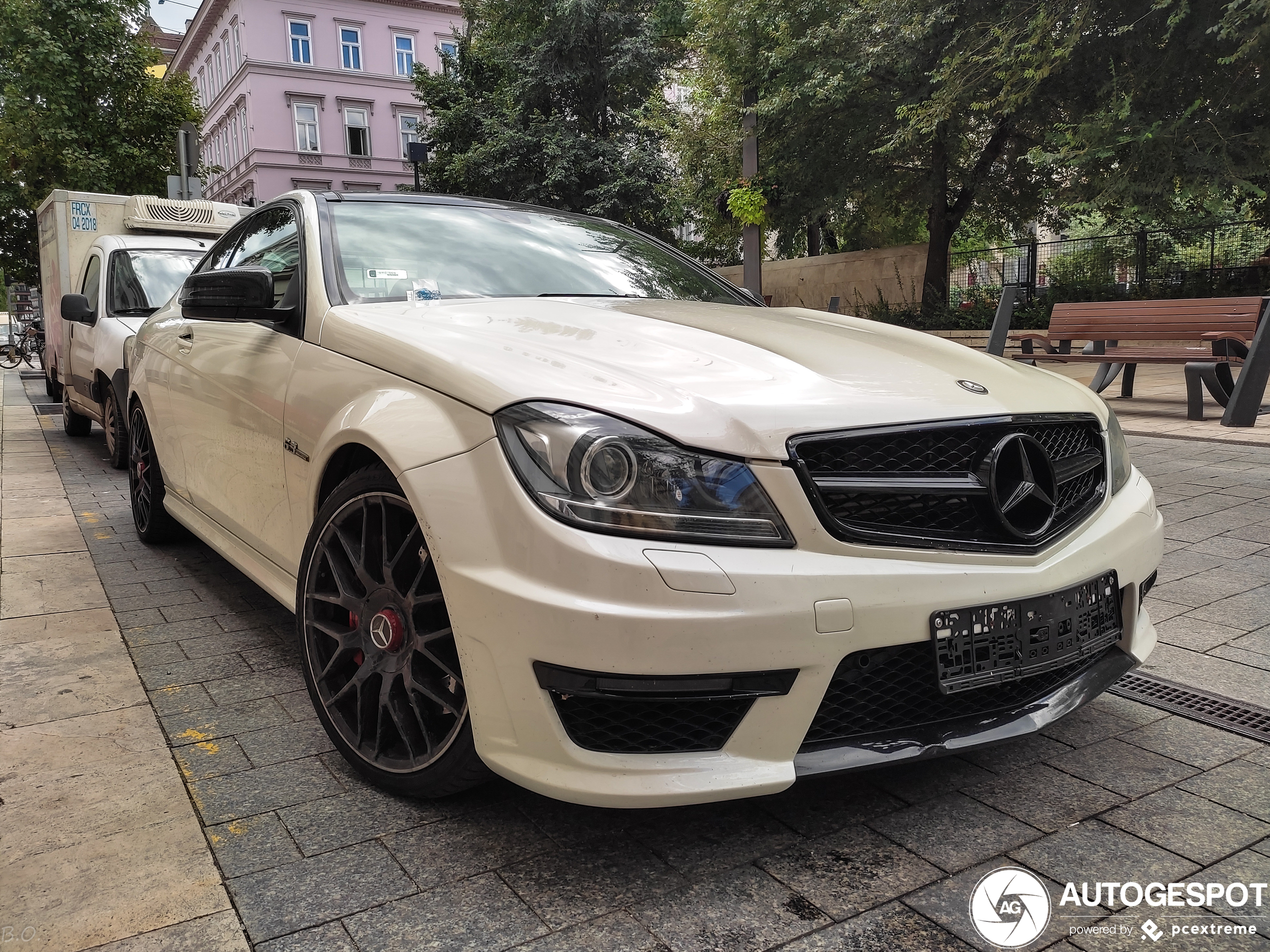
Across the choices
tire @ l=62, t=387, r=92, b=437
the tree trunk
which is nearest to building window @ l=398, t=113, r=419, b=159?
the tree trunk

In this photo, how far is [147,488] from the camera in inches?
200

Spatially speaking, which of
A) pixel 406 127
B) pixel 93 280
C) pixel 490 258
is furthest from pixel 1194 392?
pixel 406 127

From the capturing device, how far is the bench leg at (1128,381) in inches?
420

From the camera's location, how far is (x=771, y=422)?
206 centimetres

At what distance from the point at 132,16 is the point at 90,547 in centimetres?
1825

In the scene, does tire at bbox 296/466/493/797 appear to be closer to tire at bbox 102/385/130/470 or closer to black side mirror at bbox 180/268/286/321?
black side mirror at bbox 180/268/286/321

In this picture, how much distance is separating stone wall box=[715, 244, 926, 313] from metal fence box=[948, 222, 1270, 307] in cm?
106

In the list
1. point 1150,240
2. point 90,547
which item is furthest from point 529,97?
point 90,547

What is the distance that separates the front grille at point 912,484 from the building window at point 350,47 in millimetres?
49313

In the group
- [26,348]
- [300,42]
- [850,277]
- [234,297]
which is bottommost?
[26,348]

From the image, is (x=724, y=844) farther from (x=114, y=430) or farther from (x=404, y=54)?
(x=404, y=54)

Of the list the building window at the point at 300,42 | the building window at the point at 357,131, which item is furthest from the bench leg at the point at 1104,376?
the building window at the point at 300,42

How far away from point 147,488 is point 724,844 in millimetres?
3926

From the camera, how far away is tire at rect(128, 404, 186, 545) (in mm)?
4902
